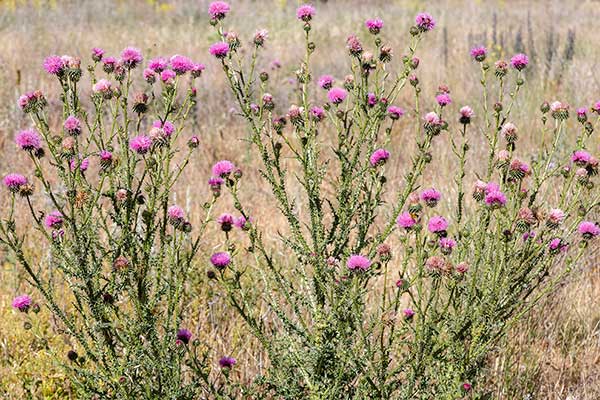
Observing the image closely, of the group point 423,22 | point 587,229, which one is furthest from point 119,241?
point 587,229

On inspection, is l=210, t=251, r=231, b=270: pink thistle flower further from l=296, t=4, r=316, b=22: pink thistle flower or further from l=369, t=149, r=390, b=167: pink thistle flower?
l=296, t=4, r=316, b=22: pink thistle flower

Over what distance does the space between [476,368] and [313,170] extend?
81cm

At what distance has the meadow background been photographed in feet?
8.45

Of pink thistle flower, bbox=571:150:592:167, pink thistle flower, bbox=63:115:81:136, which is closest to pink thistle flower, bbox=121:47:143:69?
pink thistle flower, bbox=63:115:81:136

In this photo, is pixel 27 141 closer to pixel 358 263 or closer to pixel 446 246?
pixel 358 263

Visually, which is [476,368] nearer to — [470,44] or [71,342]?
[71,342]

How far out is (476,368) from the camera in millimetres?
2090

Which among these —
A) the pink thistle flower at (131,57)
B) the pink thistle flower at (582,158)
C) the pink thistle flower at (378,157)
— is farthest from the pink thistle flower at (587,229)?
the pink thistle flower at (131,57)

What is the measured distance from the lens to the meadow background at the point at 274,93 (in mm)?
2574

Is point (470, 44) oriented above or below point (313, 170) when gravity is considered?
below

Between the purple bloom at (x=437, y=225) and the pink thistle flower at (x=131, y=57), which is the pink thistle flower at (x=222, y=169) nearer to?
the pink thistle flower at (x=131, y=57)

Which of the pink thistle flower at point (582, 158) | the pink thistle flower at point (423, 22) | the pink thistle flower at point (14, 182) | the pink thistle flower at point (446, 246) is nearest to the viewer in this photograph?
the pink thistle flower at point (446, 246)

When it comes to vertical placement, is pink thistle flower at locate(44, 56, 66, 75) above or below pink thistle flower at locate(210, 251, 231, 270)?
above

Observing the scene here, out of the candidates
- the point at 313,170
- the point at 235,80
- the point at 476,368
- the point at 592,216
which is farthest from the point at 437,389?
the point at 592,216
